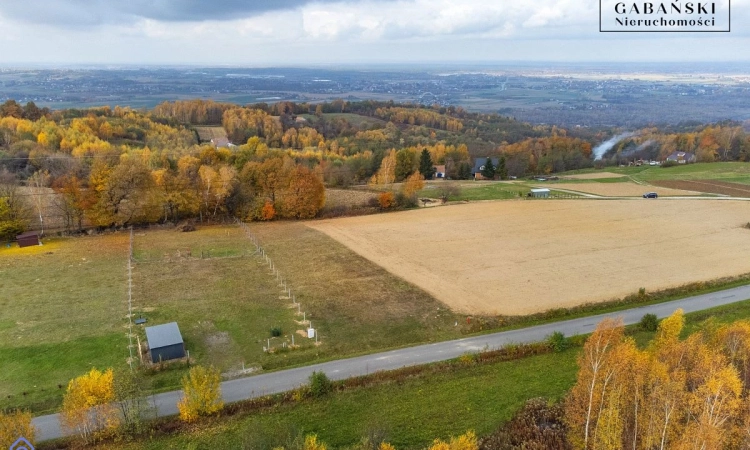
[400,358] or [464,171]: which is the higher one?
[464,171]

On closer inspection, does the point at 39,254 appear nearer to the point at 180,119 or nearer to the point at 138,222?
the point at 138,222

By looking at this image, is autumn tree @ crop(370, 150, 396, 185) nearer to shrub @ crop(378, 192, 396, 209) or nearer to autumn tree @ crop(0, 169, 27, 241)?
shrub @ crop(378, 192, 396, 209)

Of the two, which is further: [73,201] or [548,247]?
[73,201]

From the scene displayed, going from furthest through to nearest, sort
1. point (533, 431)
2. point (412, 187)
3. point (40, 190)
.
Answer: point (412, 187)
point (40, 190)
point (533, 431)

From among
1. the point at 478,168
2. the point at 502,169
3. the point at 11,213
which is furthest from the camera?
the point at 478,168

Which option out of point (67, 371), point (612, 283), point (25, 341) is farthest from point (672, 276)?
point (25, 341)

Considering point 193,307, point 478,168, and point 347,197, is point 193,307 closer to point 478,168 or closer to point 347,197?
point 347,197

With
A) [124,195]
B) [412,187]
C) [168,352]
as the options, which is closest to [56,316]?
[168,352]
